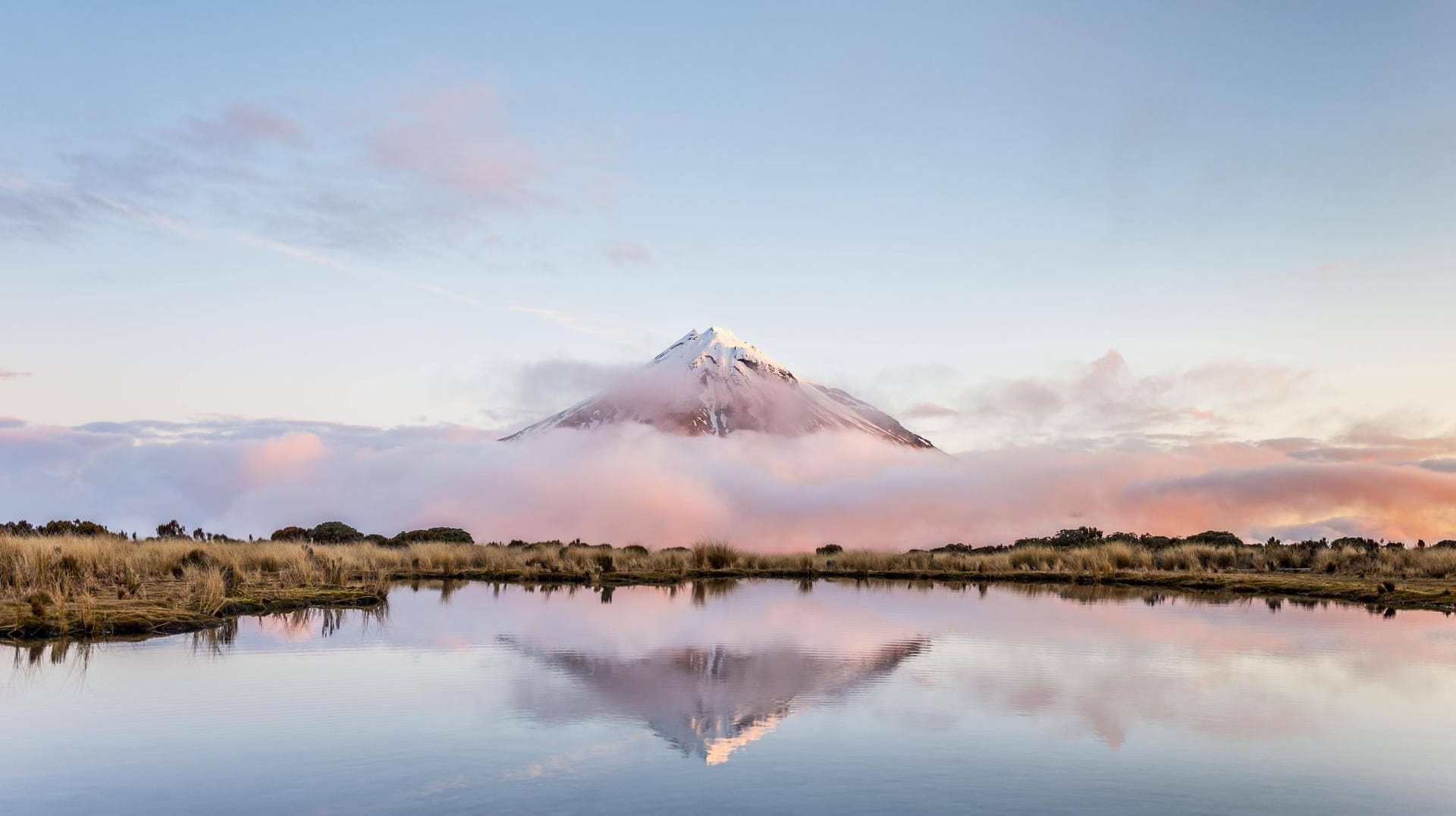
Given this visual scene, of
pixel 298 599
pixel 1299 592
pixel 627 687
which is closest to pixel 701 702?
pixel 627 687

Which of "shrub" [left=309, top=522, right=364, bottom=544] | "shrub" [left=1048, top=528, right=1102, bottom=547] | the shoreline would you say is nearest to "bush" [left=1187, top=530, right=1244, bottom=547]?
"shrub" [left=1048, top=528, right=1102, bottom=547]

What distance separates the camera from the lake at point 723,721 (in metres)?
7.25

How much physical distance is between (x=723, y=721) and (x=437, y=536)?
44537mm

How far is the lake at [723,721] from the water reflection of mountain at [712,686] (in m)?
0.05

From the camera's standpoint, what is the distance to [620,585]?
101ft

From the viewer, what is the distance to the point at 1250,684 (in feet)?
39.1

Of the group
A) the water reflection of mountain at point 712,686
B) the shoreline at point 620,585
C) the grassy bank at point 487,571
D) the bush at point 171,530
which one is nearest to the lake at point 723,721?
the water reflection of mountain at point 712,686

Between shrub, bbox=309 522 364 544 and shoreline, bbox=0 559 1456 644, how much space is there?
1512 centimetres

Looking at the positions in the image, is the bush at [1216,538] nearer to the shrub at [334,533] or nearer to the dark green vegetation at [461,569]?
the dark green vegetation at [461,569]

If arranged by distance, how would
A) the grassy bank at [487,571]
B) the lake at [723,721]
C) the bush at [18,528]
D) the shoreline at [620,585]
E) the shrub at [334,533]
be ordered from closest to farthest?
the lake at [723,721], the shoreline at [620,585], the grassy bank at [487,571], the bush at [18,528], the shrub at [334,533]

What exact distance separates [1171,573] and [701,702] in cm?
2905

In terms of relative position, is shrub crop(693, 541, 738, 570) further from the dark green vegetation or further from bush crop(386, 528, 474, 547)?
bush crop(386, 528, 474, 547)

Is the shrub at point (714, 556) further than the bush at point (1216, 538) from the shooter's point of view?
No

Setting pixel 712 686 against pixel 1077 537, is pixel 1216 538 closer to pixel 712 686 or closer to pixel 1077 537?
pixel 1077 537
